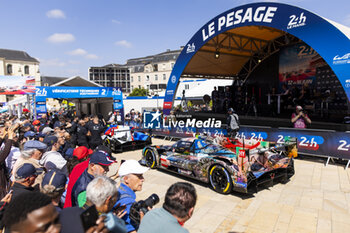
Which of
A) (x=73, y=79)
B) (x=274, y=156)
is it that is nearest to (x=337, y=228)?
(x=274, y=156)

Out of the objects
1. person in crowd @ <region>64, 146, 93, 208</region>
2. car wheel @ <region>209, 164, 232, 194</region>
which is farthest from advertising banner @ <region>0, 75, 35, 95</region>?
car wheel @ <region>209, 164, 232, 194</region>

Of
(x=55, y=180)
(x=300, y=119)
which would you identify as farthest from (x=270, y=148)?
(x=55, y=180)

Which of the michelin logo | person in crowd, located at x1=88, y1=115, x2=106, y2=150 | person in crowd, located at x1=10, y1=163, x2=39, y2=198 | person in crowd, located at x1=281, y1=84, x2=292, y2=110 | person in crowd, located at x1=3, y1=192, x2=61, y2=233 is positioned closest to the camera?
person in crowd, located at x1=3, y1=192, x2=61, y2=233

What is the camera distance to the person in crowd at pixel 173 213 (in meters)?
1.82

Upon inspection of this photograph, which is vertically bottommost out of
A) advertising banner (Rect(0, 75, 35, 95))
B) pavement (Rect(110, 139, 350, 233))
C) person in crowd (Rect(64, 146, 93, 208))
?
pavement (Rect(110, 139, 350, 233))

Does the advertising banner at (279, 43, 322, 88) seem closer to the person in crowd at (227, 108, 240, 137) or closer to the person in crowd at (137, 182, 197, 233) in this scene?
the person in crowd at (227, 108, 240, 137)

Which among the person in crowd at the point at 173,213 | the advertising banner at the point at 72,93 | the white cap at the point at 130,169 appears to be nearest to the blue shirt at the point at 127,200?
the white cap at the point at 130,169

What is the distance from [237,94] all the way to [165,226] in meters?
17.0

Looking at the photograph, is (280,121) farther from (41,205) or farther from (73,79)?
(73,79)

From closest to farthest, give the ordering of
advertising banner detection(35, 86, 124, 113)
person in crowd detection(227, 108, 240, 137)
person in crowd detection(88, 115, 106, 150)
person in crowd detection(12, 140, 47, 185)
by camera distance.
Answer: person in crowd detection(12, 140, 47, 185) → person in crowd detection(88, 115, 106, 150) → person in crowd detection(227, 108, 240, 137) → advertising banner detection(35, 86, 124, 113)

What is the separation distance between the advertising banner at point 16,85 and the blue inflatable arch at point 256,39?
12.2 meters

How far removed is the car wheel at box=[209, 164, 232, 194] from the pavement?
17 centimetres

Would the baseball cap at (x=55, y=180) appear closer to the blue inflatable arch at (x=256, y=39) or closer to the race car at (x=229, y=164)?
the race car at (x=229, y=164)

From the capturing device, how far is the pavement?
410cm
